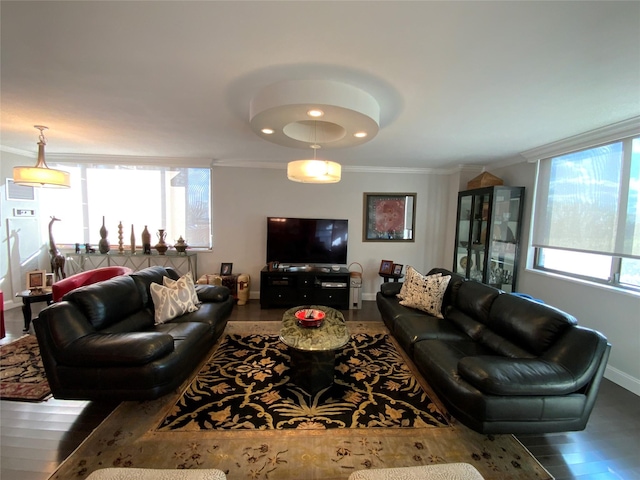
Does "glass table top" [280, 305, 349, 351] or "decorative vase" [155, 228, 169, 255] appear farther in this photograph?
"decorative vase" [155, 228, 169, 255]

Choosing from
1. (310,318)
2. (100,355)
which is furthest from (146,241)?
(310,318)

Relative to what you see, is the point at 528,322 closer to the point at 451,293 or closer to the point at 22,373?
the point at 451,293

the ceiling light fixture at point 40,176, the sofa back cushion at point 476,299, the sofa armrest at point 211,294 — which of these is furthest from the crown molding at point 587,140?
the ceiling light fixture at point 40,176

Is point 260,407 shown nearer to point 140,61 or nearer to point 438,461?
point 438,461

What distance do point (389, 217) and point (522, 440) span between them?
3594mm

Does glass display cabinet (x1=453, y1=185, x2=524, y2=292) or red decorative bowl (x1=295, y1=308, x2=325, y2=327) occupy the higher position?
glass display cabinet (x1=453, y1=185, x2=524, y2=292)

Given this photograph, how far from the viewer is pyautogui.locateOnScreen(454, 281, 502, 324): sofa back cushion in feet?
8.53

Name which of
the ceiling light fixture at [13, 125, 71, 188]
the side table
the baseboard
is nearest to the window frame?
the baseboard

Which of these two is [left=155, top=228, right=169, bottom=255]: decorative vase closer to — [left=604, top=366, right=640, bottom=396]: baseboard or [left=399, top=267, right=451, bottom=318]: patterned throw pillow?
[left=399, top=267, right=451, bottom=318]: patterned throw pillow

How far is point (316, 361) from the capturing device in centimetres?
222

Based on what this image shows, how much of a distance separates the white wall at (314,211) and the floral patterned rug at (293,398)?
2215 mm

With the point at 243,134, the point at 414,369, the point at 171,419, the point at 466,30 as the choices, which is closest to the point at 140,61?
the point at 243,134

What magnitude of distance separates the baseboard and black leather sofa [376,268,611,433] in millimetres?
1395

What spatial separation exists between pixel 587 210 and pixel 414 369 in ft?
8.78
